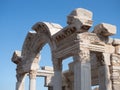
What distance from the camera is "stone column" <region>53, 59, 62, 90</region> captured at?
14.0 meters

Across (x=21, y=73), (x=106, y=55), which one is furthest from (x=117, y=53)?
(x=21, y=73)

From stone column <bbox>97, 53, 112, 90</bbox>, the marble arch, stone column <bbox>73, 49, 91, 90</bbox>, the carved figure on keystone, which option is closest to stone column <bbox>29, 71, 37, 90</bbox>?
the marble arch

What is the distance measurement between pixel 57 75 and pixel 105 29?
358 centimetres

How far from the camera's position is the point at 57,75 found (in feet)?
46.6

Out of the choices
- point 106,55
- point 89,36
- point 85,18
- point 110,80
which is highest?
point 85,18

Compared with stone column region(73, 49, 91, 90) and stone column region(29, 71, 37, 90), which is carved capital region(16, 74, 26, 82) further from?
stone column region(73, 49, 91, 90)

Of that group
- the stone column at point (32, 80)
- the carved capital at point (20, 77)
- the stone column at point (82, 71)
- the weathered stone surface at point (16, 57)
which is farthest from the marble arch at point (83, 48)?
the carved capital at point (20, 77)

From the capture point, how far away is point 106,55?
43.8ft

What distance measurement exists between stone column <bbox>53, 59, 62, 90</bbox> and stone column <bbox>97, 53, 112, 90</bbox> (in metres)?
2.20

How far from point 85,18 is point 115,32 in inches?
72.4

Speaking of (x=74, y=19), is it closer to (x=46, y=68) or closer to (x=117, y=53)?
(x=117, y=53)

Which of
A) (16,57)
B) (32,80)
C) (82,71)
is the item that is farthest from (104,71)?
(16,57)

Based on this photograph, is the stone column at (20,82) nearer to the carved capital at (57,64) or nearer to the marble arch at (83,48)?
the marble arch at (83,48)

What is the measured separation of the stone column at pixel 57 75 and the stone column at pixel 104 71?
86.8 inches
